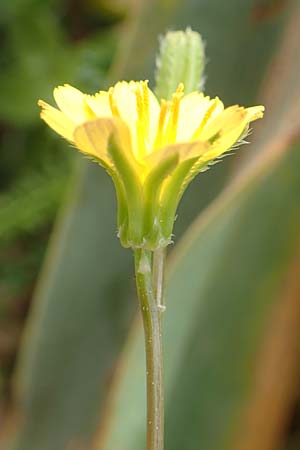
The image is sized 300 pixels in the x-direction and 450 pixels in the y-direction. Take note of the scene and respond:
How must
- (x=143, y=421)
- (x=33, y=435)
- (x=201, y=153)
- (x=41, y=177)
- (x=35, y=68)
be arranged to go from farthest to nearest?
(x=35, y=68)
(x=41, y=177)
(x=33, y=435)
(x=143, y=421)
(x=201, y=153)

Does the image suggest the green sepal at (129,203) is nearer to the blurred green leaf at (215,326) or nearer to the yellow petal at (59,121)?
the yellow petal at (59,121)

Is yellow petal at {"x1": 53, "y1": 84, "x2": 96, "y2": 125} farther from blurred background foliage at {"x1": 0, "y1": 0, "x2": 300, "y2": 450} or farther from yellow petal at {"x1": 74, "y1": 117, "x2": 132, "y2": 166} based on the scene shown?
blurred background foliage at {"x1": 0, "y1": 0, "x2": 300, "y2": 450}

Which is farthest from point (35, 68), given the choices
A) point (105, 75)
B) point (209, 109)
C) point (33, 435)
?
point (209, 109)

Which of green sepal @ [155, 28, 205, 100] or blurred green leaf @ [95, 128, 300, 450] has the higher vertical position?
green sepal @ [155, 28, 205, 100]

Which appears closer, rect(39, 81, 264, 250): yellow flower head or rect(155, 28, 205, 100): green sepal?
rect(39, 81, 264, 250): yellow flower head

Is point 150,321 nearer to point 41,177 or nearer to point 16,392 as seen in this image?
point 16,392

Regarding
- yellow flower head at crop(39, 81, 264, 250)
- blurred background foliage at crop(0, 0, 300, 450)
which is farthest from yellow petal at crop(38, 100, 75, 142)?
blurred background foliage at crop(0, 0, 300, 450)

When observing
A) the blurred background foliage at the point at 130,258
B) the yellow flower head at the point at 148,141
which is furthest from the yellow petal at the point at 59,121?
the blurred background foliage at the point at 130,258

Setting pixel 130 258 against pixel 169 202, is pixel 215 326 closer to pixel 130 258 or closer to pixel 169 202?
pixel 130 258
